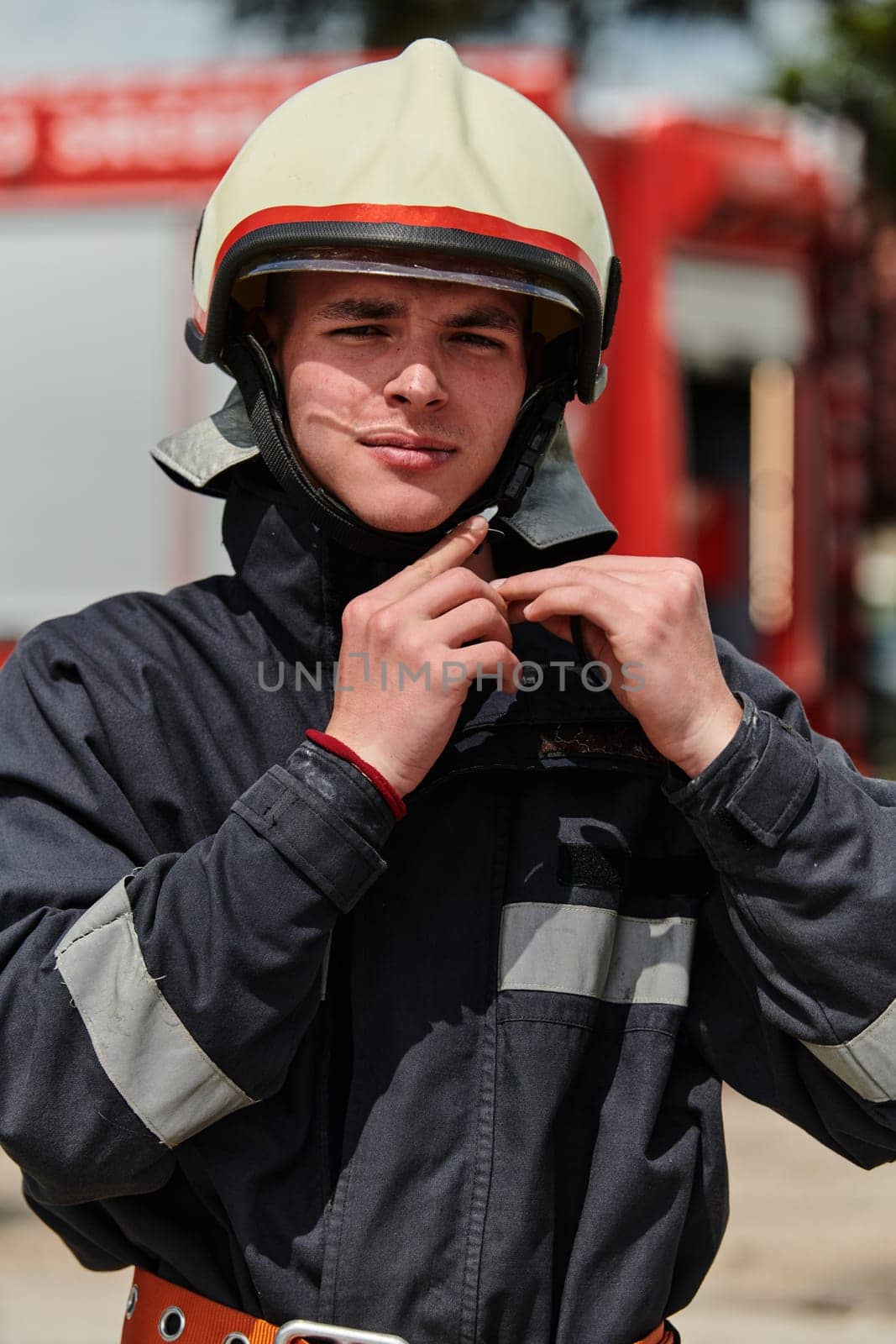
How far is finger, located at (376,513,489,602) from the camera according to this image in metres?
1.58

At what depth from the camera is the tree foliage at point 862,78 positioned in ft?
54.7

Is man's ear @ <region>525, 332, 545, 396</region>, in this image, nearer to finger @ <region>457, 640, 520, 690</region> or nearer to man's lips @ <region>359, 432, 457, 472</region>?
man's lips @ <region>359, 432, 457, 472</region>

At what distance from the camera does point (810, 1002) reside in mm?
1551

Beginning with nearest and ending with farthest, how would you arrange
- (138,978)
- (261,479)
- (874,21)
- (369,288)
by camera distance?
1. (138,978)
2. (369,288)
3. (261,479)
4. (874,21)

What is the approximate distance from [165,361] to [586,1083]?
19.6 feet

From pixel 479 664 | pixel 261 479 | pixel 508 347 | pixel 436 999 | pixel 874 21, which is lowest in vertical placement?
pixel 436 999

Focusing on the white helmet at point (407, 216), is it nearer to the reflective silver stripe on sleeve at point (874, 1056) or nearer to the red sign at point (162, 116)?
the reflective silver stripe on sleeve at point (874, 1056)

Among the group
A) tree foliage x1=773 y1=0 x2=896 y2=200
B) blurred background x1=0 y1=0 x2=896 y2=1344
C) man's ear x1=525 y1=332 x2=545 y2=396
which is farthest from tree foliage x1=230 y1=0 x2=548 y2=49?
man's ear x1=525 y1=332 x2=545 y2=396

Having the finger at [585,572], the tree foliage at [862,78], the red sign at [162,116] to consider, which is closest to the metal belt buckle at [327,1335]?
the finger at [585,572]

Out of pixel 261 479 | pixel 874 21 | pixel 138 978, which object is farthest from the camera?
pixel 874 21

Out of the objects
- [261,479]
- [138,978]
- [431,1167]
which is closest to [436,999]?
[431,1167]

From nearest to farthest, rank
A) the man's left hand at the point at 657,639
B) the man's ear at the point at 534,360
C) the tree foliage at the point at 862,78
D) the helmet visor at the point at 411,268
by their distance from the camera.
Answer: the man's left hand at the point at 657,639 < the helmet visor at the point at 411,268 < the man's ear at the point at 534,360 < the tree foliage at the point at 862,78

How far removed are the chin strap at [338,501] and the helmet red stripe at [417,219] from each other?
128 mm

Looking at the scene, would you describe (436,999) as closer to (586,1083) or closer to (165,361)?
(586,1083)
